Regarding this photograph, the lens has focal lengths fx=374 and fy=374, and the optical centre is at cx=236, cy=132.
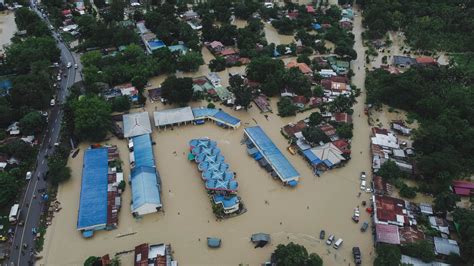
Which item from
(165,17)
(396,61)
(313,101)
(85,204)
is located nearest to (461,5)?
(396,61)

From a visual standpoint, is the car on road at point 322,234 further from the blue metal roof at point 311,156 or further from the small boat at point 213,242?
the small boat at point 213,242

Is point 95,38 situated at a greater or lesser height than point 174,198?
greater

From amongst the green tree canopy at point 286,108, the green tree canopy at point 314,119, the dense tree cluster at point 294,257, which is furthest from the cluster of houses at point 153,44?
the dense tree cluster at point 294,257

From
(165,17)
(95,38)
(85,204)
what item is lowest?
(85,204)

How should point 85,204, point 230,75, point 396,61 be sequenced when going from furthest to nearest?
point 396,61 → point 230,75 → point 85,204

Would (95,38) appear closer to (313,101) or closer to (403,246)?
(313,101)

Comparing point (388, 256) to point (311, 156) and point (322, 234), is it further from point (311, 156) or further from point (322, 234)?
point (311, 156)
